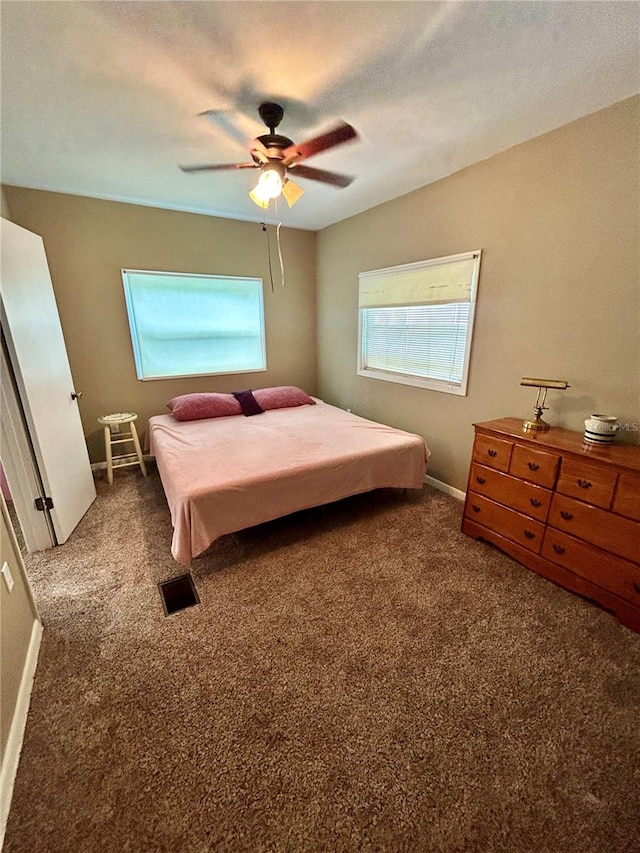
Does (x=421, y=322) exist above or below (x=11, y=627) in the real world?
above

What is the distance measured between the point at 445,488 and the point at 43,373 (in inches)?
130

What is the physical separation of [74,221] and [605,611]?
4870 millimetres

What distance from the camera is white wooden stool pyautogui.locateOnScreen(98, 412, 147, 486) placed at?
10.3 feet

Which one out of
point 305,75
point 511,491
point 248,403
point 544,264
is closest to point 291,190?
point 305,75

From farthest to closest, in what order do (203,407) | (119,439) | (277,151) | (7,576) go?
(119,439), (203,407), (277,151), (7,576)

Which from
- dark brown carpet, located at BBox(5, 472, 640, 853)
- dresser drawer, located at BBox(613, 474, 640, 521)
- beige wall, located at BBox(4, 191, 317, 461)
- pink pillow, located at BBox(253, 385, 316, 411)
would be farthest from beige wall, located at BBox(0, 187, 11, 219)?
dresser drawer, located at BBox(613, 474, 640, 521)

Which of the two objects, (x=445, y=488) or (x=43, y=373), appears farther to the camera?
(x=445, y=488)

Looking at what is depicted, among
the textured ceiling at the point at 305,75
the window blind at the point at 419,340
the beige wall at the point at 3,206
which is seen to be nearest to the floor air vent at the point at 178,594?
the window blind at the point at 419,340

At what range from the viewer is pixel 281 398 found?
3777 millimetres

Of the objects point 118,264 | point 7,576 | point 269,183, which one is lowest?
point 7,576

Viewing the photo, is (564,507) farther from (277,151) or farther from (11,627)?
(11,627)

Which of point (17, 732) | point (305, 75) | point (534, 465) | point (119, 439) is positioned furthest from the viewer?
point (119, 439)

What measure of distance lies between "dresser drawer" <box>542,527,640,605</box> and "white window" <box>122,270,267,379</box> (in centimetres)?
343

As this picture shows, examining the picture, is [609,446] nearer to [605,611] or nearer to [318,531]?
[605,611]
